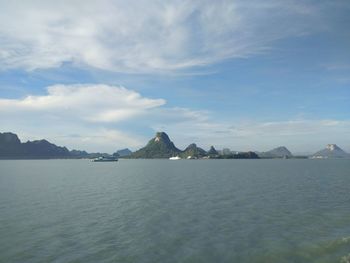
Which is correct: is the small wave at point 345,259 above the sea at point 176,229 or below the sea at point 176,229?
below

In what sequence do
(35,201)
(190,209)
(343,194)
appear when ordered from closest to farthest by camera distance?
(190,209)
(35,201)
(343,194)

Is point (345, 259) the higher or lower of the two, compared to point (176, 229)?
lower

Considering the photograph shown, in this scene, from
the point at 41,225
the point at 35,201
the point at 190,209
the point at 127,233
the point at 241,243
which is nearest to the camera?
the point at 241,243

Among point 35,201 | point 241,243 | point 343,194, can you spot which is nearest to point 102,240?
point 241,243

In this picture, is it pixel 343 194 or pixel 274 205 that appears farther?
pixel 343 194

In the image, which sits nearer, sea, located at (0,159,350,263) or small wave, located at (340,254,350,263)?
small wave, located at (340,254,350,263)

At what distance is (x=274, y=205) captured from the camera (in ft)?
188

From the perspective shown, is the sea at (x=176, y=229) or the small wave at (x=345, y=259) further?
the sea at (x=176, y=229)

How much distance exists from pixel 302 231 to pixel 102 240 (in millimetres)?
23361

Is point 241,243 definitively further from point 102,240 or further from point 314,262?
point 102,240

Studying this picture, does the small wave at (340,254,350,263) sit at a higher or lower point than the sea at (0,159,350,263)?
lower

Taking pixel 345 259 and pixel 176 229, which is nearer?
pixel 345 259

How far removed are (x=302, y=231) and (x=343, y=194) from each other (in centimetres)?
3941

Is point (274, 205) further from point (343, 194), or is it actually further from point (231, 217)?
point (343, 194)
